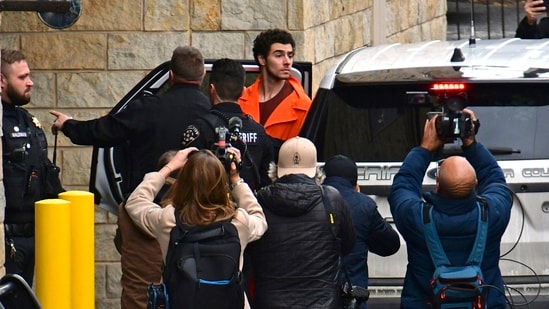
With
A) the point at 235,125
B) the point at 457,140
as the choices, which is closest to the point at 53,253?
the point at 235,125

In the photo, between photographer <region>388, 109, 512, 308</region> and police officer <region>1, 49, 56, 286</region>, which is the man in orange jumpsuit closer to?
police officer <region>1, 49, 56, 286</region>

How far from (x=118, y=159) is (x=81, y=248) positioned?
5.61 ft

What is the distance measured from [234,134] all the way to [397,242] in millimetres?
1114

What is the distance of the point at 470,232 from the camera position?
22.1ft

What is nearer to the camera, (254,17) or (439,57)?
(439,57)

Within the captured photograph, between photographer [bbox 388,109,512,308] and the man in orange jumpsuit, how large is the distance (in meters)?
1.91

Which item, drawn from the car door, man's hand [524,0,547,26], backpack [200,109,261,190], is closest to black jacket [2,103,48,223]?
the car door

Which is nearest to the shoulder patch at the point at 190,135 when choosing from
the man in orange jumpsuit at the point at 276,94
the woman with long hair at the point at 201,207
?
the man in orange jumpsuit at the point at 276,94

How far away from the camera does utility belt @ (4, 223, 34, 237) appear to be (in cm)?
861

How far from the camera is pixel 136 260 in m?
7.41

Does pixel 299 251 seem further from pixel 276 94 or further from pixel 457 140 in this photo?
pixel 276 94

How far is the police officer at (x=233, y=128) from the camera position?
7.99m

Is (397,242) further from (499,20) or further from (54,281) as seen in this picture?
(499,20)

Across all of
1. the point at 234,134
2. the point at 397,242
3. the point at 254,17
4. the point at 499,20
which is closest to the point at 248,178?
the point at 234,134
